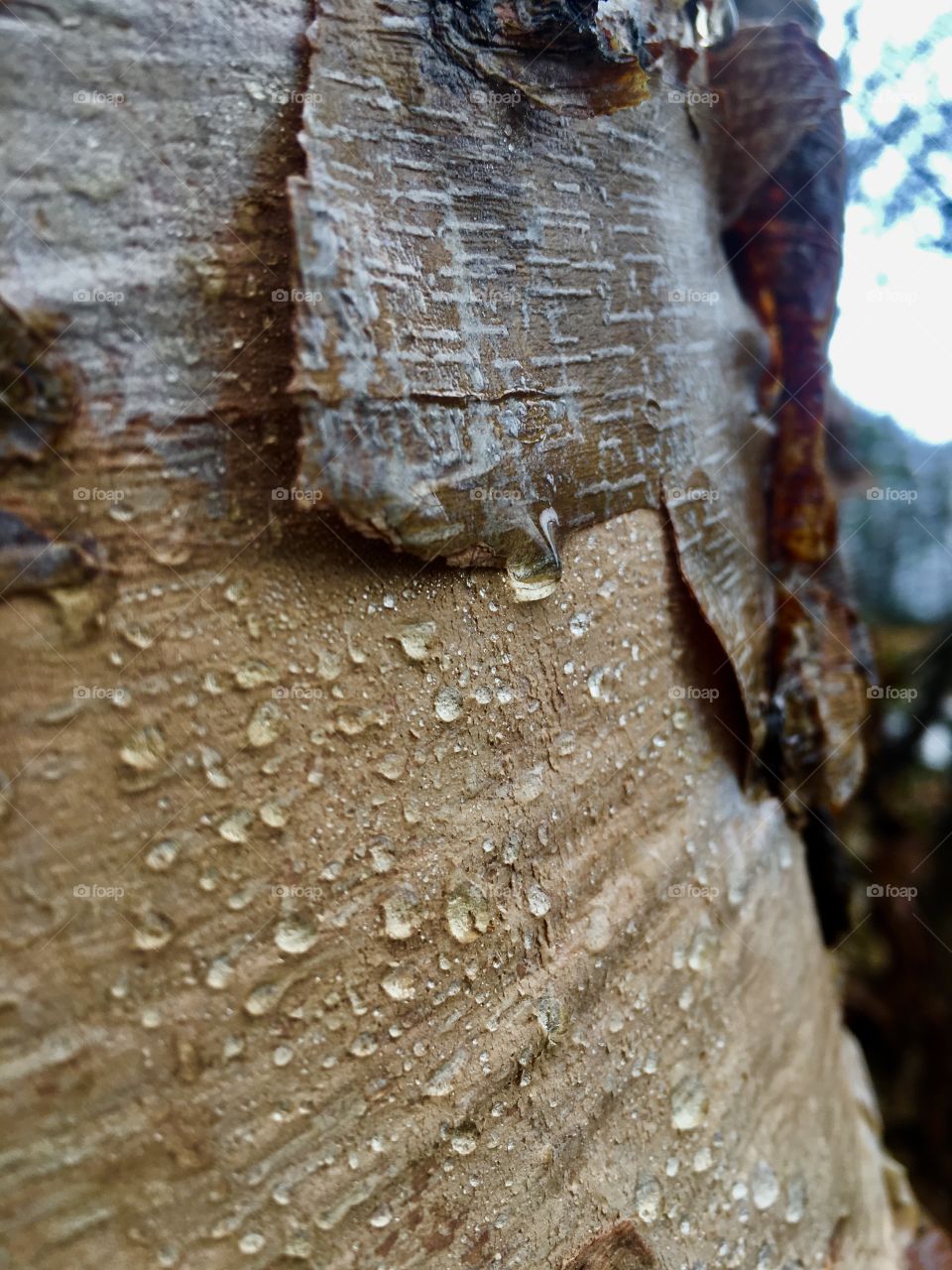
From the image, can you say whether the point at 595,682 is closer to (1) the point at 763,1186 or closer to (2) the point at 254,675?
(2) the point at 254,675

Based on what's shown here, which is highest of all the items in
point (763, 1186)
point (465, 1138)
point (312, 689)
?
point (312, 689)

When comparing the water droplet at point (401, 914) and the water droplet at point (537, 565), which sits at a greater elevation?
the water droplet at point (537, 565)

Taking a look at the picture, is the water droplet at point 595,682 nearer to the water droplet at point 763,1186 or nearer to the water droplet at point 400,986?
the water droplet at point 400,986

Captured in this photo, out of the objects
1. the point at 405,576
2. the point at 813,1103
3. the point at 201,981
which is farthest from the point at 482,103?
the point at 813,1103

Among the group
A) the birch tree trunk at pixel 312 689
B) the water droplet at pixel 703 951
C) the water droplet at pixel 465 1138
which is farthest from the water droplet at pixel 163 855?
the water droplet at pixel 703 951

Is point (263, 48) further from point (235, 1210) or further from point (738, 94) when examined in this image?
point (235, 1210)

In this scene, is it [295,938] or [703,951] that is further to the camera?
[703,951]

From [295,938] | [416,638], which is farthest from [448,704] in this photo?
[295,938]

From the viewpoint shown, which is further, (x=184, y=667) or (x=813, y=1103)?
(x=813, y=1103)
